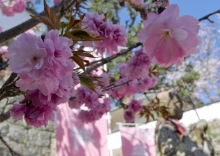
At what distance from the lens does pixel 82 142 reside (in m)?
3.36

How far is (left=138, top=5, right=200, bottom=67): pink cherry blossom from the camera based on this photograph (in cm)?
76

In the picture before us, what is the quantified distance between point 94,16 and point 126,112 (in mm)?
1515

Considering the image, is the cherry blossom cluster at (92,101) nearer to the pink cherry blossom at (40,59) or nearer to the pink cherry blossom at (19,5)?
the pink cherry blossom at (40,59)

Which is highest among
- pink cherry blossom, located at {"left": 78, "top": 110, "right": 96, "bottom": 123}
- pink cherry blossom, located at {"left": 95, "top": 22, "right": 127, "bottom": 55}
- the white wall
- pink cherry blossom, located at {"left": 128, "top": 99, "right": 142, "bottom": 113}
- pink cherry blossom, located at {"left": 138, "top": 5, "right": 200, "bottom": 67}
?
the white wall

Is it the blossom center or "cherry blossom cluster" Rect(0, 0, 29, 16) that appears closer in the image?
the blossom center

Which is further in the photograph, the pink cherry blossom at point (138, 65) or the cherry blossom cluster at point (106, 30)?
the pink cherry blossom at point (138, 65)

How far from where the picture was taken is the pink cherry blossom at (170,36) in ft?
2.49

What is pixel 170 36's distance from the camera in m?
0.80

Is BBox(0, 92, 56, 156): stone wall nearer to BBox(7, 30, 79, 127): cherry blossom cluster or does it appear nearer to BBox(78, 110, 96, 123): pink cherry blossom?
BBox(78, 110, 96, 123): pink cherry blossom

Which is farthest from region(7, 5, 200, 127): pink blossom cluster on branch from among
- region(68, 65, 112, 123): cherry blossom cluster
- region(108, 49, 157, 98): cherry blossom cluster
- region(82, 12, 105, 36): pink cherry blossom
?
region(108, 49, 157, 98): cherry blossom cluster

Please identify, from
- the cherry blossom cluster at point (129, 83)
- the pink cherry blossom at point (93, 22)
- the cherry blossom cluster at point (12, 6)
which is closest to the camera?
the pink cherry blossom at point (93, 22)

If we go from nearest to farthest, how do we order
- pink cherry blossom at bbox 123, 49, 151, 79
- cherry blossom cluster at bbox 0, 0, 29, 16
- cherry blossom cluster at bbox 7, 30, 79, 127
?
1. cherry blossom cluster at bbox 7, 30, 79, 127
2. pink cherry blossom at bbox 123, 49, 151, 79
3. cherry blossom cluster at bbox 0, 0, 29, 16

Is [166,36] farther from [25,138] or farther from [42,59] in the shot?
[25,138]

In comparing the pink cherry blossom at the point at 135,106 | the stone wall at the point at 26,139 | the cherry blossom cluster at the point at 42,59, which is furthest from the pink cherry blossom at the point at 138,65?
the stone wall at the point at 26,139
